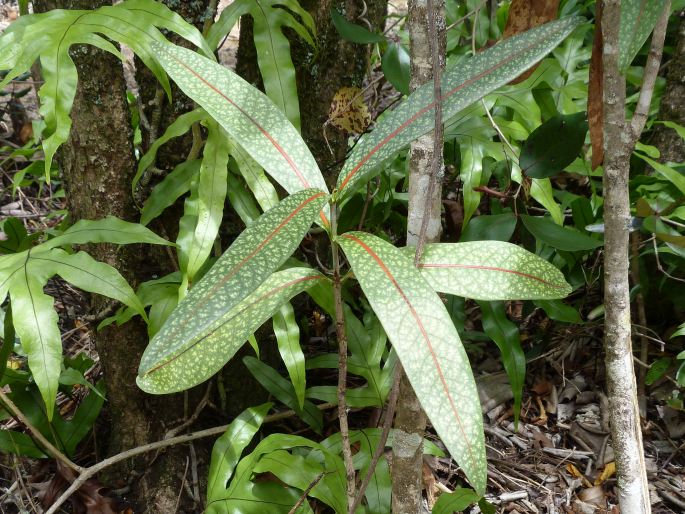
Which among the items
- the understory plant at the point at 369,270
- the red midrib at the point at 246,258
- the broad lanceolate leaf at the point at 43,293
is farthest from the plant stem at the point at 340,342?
the broad lanceolate leaf at the point at 43,293

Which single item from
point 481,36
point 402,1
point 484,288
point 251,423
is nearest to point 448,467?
point 251,423

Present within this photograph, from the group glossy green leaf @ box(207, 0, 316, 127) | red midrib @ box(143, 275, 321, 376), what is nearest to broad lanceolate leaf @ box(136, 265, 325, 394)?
red midrib @ box(143, 275, 321, 376)

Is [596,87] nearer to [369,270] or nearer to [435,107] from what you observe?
[435,107]

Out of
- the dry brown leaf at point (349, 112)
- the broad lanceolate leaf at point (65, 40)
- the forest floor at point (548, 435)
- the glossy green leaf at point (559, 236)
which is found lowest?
the forest floor at point (548, 435)

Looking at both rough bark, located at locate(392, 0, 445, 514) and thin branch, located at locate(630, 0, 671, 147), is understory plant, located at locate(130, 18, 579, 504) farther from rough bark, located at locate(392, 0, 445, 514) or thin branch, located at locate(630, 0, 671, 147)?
thin branch, located at locate(630, 0, 671, 147)

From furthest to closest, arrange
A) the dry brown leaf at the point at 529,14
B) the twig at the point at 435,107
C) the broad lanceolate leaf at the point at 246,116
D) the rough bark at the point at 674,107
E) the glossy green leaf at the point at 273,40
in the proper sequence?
the rough bark at the point at 674,107, the glossy green leaf at the point at 273,40, the dry brown leaf at the point at 529,14, the broad lanceolate leaf at the point at 246,116, the twig at the point at 435,107

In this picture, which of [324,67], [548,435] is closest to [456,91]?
[324,67]

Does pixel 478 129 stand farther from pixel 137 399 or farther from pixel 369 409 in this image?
pixel 137 399

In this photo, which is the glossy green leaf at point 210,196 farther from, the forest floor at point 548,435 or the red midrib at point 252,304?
the forest floor at point 548,435
